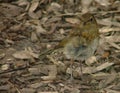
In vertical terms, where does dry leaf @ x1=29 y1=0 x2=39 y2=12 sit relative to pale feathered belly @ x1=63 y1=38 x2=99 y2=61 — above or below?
above

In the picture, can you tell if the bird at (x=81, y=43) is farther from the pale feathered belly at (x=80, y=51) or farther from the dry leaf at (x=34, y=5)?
the dry leaf at (x=34, y=5)

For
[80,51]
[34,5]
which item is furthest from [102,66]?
[34,5]

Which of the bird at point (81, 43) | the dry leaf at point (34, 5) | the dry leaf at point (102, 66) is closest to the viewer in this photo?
the bird at point (81, 43)

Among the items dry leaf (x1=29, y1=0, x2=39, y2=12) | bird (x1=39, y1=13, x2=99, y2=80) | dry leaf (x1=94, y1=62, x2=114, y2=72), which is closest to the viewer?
bird (x1=39, y1=13, x2=99, y2=80)

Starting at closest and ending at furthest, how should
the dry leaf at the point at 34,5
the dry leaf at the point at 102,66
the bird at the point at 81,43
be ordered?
the bird at the point at 81,43 < the dry leaf at the point at 102,66 < the dry leaf at the point at 34,5

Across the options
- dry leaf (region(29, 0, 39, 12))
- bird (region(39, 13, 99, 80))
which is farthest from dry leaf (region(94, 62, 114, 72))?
dry leaf (region(29, 0, 39, 12))

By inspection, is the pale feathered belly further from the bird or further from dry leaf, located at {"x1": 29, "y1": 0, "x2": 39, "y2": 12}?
dry leaf, located at {"x1": 29, "y1": 0, "x2": 39, "y2": 12}

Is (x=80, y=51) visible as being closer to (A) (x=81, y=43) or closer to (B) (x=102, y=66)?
(A) (x=81, y=43)

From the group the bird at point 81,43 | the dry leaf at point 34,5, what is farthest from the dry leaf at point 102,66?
the dry leaf at point 34,5

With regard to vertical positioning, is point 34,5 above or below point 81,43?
above

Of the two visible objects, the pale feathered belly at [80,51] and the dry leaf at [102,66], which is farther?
the dry leaf at [102,66]

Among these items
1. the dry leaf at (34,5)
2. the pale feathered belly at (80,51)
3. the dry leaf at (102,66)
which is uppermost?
the dry leaf at (34,5)

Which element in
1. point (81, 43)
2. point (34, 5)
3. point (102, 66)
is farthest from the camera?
point (34, 5)
